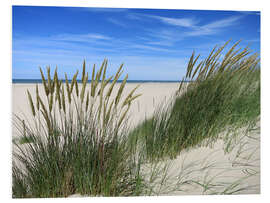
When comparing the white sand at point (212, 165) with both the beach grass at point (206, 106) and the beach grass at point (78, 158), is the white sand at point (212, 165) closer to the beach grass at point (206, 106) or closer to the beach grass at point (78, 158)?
the beach grass at point (206, 106)

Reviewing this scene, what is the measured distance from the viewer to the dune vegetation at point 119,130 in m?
1.70

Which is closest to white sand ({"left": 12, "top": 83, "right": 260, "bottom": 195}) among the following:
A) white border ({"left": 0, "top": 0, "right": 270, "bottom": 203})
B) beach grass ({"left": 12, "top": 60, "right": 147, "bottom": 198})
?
white border ({"left": 0, "top": 0, "right": 270, "bottom": 203})

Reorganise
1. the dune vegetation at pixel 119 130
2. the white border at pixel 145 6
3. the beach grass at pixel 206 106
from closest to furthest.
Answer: the dune vegetation at pixel 119 130
the white border at pixel 145 6
the beach grass at pixel 206 106

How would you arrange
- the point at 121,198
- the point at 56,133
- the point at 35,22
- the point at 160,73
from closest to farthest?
the point at 56,133, the point at 121,198, the point at 35,22, the point at 160,73

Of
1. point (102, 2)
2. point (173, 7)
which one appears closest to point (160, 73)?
point (173, 7)

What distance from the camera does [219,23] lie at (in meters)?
2.24

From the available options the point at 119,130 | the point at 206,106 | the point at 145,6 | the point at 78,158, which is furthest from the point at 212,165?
the point at 145,6

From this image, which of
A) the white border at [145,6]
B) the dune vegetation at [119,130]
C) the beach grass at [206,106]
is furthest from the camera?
the beach grass at [206,106]

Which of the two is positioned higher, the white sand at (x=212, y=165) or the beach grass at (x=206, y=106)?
the beach grass at (x=206, y=106)

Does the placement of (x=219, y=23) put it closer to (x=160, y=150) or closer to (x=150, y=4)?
(x=150, y=4)

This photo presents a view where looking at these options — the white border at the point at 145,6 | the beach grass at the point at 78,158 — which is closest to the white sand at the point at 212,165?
the white border at the point at 145,6

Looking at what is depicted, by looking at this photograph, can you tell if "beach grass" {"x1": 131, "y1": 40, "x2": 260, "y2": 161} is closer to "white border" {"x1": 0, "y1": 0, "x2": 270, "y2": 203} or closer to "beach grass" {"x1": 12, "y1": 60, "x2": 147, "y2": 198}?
"white border" {"x1": 0, "y1": 0, "x2": 270, "y2": 203}

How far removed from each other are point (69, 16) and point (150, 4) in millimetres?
654

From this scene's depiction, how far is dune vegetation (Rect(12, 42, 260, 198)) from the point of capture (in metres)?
1.70
